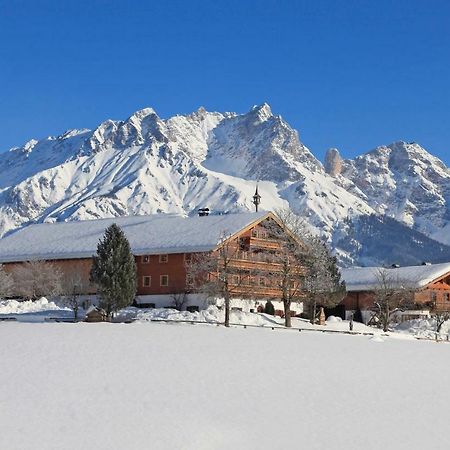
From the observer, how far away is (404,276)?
111125 mm

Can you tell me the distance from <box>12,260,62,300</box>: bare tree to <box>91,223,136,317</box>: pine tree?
1638 centimetres

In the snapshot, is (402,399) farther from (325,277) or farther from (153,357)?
(325,277)

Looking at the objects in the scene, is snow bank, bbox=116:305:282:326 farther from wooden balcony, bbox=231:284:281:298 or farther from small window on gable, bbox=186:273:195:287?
wooden balcony, bbox=231:284:281:298

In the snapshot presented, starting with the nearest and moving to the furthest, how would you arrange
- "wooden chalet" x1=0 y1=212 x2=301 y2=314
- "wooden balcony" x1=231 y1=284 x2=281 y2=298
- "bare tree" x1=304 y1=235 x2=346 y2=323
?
"bare tree" x1=304 y1=235 x2=346 y2=323 < "wooden balcony" x1=231 y1=284 x2=281 y2=298 < "wooden chalet" x1=0 y1=212 x2=301 y2=314

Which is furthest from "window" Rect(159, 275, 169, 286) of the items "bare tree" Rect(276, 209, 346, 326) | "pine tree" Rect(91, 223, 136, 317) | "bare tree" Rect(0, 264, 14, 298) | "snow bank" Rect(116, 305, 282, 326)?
"pine tree" Rect(91, 223, 136, 317)

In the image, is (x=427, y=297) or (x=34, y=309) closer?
(x=34, y=309)

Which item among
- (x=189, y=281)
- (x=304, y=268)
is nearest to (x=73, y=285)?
(x=189, y=281)

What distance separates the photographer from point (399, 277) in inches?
4363

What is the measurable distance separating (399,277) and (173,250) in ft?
123

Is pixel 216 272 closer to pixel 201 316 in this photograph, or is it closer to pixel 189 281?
pixel 189 281

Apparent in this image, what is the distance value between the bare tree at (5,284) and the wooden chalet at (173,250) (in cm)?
409

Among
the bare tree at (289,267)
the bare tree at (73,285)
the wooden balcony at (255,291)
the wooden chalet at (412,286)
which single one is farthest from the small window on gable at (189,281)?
the wooden chalet at (412,286)

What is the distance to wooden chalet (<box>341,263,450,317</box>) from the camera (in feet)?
349

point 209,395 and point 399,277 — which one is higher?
point 399,277
